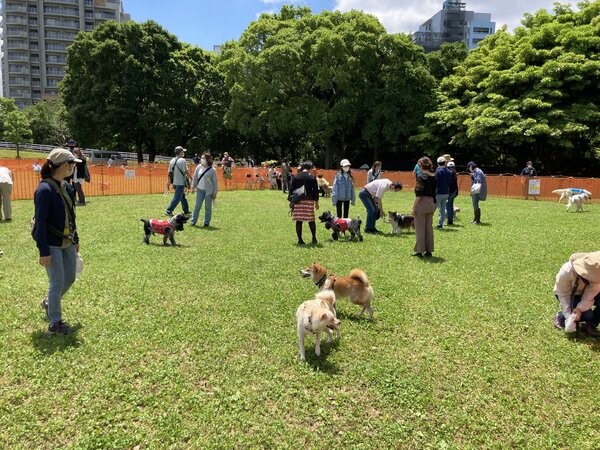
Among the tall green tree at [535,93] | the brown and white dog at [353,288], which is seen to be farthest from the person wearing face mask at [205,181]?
the tall green tree at [535,93]

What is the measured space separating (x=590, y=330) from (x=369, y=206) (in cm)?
594

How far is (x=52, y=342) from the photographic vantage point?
4086 millimetres

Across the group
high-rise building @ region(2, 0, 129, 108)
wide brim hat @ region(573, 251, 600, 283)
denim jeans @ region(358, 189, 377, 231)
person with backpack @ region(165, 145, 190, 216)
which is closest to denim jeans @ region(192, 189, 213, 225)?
person with backpack @ region(165, 145, 190, 216)

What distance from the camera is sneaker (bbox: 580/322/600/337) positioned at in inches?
175

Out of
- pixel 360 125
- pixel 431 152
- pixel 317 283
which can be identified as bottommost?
pixel 317 283

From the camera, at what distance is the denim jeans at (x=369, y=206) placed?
9.85m

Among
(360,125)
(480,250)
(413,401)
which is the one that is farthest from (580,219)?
(360,125)

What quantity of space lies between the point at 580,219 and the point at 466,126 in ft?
44.2

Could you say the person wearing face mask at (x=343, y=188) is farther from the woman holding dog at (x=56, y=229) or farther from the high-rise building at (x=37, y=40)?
the high-rise building at (x=37, y=40)

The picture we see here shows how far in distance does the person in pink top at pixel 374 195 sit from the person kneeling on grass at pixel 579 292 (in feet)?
16.9

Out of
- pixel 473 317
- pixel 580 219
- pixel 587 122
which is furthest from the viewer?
pixel 587 122

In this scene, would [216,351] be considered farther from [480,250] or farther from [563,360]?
[480,250]

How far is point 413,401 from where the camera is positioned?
336 centimetres

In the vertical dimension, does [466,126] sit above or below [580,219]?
above
